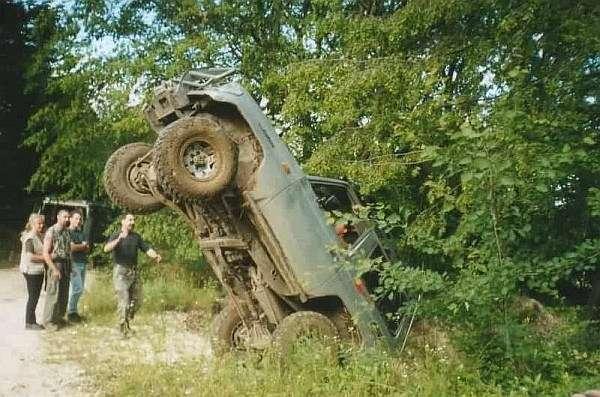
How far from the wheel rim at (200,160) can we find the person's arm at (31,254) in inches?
159

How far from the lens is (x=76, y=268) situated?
32.7 feet

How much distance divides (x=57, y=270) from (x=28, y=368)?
2585 mm

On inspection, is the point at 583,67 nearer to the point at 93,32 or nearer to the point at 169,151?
the point at 169,151

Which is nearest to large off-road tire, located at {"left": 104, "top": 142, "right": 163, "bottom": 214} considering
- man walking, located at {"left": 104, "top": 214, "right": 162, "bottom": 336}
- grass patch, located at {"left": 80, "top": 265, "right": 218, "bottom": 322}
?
man walking, located at {"left": 104, "top": 214, "right": 162, "bottom": 336}

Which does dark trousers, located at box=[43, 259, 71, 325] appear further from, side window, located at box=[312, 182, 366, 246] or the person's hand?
side window, located at box=[312, 182, 366, 246]

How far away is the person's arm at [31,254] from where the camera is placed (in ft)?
30.4

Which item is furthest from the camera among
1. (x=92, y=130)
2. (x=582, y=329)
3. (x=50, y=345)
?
(x=92, y=130)

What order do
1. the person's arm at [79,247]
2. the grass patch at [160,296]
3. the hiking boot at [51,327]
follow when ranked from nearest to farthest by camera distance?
1. the hiking boot at [51,327]
2. the person's arm at [79,247]
3. the grass patch at [160,296]

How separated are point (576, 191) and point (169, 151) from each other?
13.1 ft

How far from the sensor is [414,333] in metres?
7.69

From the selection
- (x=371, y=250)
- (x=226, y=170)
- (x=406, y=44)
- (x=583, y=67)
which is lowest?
(x=371, y=250)

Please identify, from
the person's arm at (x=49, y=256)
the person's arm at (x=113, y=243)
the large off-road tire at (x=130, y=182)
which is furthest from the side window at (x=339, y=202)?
the person's arm at (x=49, y=256)

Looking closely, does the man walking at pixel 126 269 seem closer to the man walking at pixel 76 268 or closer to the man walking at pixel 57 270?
the man walking at pixel 57 270

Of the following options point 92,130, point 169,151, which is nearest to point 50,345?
point 169,151
